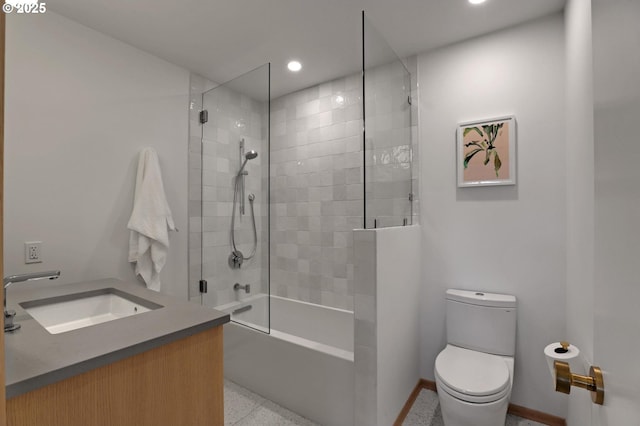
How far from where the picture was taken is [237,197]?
2516 mm

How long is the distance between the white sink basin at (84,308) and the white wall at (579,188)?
6.41 ft

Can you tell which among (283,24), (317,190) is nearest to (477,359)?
(317,190)

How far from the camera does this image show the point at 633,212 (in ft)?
1.40

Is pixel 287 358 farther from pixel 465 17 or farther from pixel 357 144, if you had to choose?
pixel 465 17

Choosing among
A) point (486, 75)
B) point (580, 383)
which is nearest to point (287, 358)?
point (580, 383)

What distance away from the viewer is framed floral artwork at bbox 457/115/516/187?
2049 mm

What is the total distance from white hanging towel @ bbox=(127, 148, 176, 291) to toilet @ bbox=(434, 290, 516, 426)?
203 cm

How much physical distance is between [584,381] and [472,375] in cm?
129

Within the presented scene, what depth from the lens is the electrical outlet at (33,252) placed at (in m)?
1.77

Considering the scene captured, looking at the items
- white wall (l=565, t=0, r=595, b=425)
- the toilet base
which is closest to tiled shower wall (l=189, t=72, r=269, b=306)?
the toilet base

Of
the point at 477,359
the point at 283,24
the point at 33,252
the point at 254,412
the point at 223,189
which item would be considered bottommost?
the point at 254,412

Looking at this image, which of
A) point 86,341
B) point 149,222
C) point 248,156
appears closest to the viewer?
point 86,341

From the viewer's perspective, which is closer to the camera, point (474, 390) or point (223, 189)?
point (474, 390)

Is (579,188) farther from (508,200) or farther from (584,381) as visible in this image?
(584,381)
